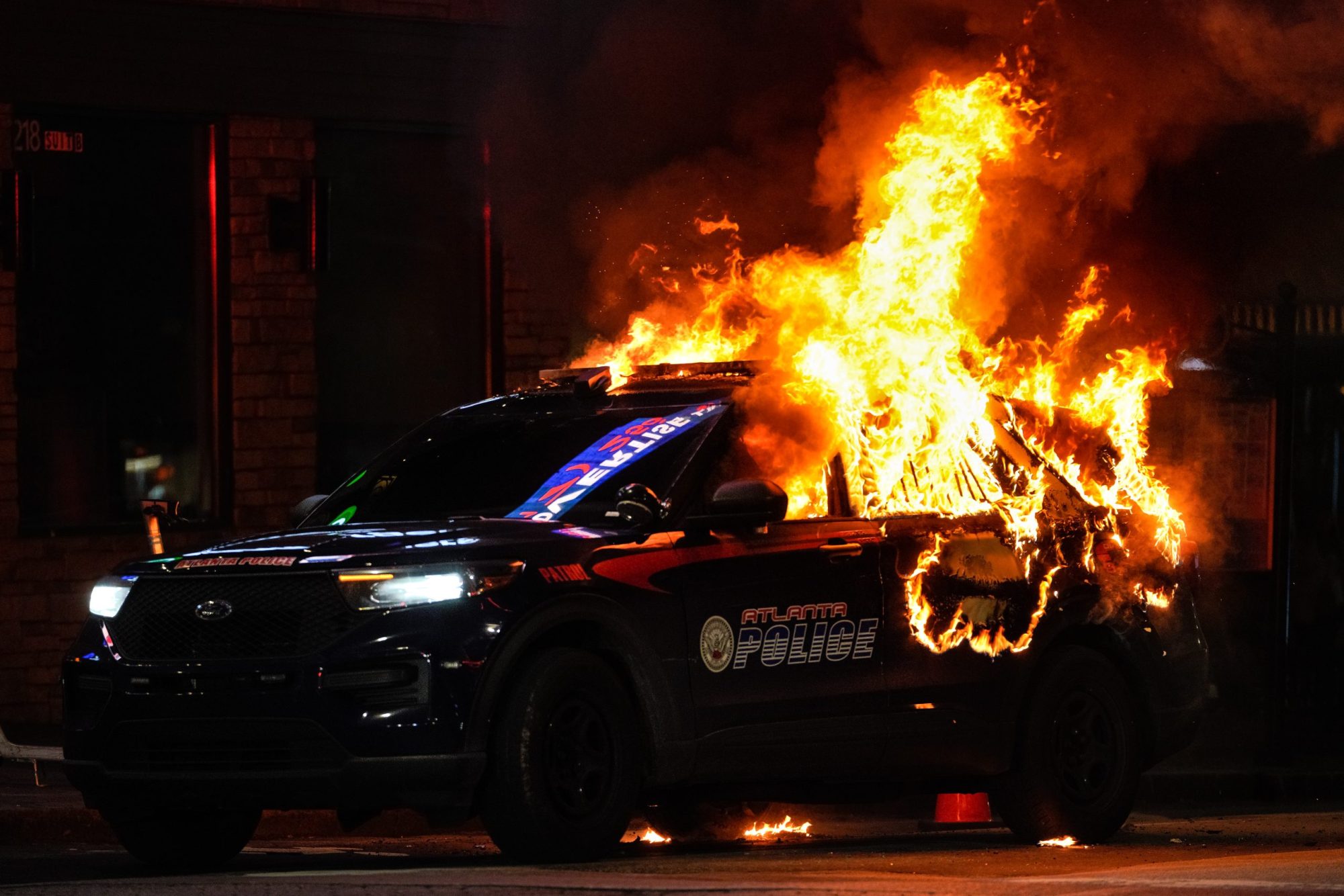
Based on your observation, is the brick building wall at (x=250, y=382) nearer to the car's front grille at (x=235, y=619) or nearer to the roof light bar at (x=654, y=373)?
the roof light bar at (x=654, y=373)

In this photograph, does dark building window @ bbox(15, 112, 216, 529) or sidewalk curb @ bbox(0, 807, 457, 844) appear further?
dark building window @ bbox(15, 112, 216, 529)

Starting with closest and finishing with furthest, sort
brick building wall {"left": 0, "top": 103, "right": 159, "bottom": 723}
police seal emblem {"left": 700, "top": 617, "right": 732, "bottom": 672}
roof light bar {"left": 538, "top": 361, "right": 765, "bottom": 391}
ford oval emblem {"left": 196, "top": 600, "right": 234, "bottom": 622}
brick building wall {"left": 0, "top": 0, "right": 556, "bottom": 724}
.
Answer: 1. ford oval emblem {"left": 196, "top": 600, "right": 234, "bottom": 622}
2. police seal emblem {"left": 700, "top": 617, "right": 732, "bottom": 672}
3. roof light bar {"left": 538, "top": 361, "right": 765, "bottom": 391}
4. brick building wall {"left": 0, "top": 103, "right": 159, "bottom": 723}
5. brick building wall {"left": 0, "top": 0, "right": 556, "bottom": 724}

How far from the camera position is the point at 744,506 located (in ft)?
27.9

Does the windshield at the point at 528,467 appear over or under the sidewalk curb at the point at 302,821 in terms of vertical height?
over

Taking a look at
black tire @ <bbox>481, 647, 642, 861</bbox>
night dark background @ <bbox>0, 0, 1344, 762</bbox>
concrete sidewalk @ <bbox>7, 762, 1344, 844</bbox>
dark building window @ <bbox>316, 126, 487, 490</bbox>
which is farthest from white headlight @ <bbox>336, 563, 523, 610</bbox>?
dark building window @ <bbox>316, 126, 487, 490</bbox>

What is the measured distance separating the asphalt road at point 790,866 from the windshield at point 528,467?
1.28 m

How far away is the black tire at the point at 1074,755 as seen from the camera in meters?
9.68

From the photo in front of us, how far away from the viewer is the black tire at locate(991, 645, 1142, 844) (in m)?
9.68

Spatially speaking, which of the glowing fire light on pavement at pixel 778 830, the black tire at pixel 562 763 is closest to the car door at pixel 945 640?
the black tire at pixel 562 763

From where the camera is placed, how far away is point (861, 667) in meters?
8.98

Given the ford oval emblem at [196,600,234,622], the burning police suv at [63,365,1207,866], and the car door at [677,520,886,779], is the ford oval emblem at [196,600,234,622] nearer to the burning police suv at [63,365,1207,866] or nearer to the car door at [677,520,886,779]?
the burning police suv at [63,365,1207,866]

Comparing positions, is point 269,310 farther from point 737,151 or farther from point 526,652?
point 526,652

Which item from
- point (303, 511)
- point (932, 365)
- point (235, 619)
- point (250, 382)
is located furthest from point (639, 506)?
point (250, 382)

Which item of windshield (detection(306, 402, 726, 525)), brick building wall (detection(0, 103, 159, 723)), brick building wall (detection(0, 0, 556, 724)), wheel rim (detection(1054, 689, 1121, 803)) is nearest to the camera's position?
windshield (detection(306, 402, 726, 525))
